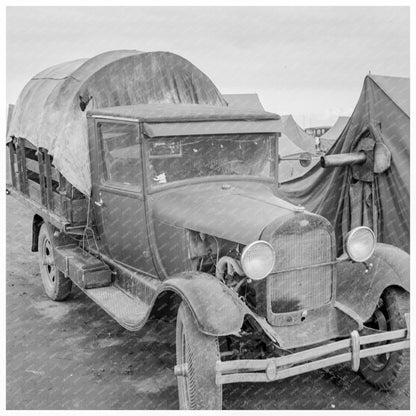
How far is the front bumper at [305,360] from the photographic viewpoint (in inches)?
132

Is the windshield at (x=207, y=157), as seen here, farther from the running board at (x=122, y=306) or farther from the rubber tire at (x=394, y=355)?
the rubber tire at (x=394, y=355)

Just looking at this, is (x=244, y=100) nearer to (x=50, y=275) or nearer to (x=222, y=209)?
(x=50, y=275)

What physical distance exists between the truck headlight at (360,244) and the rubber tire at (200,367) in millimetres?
1296

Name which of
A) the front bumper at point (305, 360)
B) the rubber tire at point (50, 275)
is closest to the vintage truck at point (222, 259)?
the front bumper at point (305, 360)

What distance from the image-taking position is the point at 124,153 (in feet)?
16.3

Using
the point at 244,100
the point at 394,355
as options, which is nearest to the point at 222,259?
the point at 394,355

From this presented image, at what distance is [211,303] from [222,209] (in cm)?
96

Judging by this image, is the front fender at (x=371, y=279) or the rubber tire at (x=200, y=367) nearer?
the rubber tire at (x=200, y=367)

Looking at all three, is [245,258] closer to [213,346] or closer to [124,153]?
[213,346]

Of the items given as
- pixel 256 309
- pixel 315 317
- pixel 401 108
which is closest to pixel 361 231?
pixel 315 317

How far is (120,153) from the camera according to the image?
5027mm

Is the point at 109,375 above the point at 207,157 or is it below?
below

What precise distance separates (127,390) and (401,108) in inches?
171

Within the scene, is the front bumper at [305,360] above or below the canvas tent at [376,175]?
below
